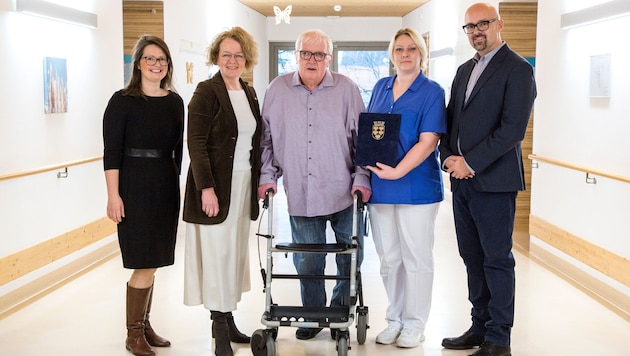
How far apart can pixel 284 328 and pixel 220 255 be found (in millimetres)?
819

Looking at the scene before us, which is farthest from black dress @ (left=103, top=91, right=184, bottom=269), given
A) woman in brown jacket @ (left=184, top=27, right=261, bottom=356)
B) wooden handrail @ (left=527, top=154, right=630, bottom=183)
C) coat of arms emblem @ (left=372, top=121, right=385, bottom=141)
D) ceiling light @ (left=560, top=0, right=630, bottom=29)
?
ceiling light @ (left=560, top=0, right=630, bottom=29)

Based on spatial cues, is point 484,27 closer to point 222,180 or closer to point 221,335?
point 222,180

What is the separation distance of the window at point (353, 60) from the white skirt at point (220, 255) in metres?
14.1

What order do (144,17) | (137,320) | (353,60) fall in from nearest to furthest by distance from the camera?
(137,320), (144,17), (353,60)

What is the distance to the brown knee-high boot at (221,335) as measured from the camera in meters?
4.05

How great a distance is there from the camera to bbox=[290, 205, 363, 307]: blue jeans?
415 centimetres

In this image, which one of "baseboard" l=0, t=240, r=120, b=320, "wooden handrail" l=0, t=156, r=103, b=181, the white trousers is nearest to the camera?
the white trousers

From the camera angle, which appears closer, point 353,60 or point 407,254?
point 407,254

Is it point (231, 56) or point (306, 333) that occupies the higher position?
point (231, 56)

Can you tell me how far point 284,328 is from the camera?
15.1ft

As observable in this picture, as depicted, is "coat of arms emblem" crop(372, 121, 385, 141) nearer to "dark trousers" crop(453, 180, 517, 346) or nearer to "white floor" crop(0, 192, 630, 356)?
"dark trousers" crop(453, 180, 517, 346)

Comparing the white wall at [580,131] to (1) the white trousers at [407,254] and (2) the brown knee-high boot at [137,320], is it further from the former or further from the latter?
(2) the brown knee-high boot at [137,320]

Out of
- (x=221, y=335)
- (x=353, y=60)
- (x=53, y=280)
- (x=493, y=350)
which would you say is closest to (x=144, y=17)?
(x=53, y=280)

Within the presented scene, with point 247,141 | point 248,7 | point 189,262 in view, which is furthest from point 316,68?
point 248,7
